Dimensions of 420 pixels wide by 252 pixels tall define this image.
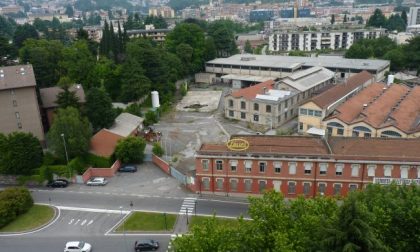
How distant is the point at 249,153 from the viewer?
49.6 m

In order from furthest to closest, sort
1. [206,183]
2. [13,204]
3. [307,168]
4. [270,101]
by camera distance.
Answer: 1. [270,101]
2. [206,183]
3. [307,168]
4. [13,204]

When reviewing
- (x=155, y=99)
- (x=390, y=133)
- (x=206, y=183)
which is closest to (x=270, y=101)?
(x=390, y=133)

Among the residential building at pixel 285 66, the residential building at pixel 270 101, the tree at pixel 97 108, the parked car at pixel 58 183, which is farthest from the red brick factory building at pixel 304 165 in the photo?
the residential building at pixel 285 66

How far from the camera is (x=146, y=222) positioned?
153ft

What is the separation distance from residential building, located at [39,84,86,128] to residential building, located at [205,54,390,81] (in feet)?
169

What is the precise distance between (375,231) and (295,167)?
1974 cm

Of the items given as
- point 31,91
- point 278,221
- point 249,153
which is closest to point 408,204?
point 278,221

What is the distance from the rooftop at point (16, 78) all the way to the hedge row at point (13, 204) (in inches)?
813

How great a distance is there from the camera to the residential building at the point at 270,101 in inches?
3029

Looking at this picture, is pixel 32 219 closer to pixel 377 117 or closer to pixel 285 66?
pixel 377 117

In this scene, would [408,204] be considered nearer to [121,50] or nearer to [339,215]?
[339,215]

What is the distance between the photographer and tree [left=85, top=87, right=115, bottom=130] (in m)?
67.4

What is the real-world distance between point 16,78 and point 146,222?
36.0 m

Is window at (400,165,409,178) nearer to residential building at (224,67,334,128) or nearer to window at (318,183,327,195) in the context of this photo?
window at (318,183,327,195)
